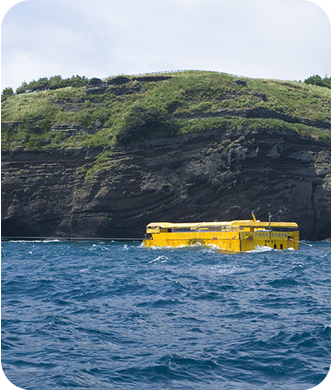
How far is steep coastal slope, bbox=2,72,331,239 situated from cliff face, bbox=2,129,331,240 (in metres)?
0.15

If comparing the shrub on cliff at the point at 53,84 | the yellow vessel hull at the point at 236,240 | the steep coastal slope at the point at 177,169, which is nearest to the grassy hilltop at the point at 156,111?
the steep coastal slope at the point at 177,169

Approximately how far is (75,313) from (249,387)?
8765 millimetres

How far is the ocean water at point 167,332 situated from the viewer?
11.7 meters

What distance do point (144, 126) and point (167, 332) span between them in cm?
6090

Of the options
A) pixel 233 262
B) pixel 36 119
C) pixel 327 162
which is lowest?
pixel 233 262

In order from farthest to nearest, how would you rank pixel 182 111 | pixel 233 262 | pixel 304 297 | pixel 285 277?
pixel 182 111
pixel 233 262
pixel 285 277
pixel 304 297

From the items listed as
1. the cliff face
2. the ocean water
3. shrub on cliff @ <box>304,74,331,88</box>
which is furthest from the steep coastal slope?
the ocean water

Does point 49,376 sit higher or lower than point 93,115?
lower

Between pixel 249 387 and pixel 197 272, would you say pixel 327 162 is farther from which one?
pixel 249 387

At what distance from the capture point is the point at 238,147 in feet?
235

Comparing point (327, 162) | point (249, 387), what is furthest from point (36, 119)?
point (249, 387)

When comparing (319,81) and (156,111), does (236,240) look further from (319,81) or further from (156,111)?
(319,81)

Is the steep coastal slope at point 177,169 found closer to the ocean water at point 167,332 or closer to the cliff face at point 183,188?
the cliff face at point 183,188

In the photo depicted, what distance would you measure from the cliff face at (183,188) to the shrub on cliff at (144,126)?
1.31m
